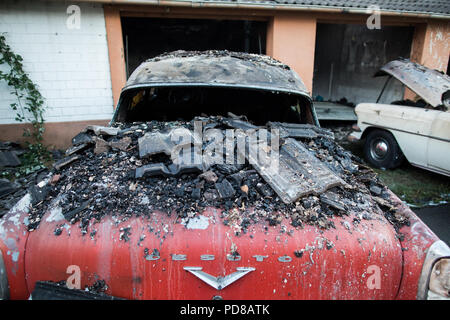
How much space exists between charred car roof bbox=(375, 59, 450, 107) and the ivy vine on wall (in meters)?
6.79

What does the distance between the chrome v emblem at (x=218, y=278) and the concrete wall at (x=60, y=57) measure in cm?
632

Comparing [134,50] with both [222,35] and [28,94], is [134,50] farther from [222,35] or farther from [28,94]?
[28,94]

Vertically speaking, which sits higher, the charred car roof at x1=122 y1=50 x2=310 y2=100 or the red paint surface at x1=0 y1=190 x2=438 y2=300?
the charred car roof at x1=122 y1=50 x2=310 y2=100

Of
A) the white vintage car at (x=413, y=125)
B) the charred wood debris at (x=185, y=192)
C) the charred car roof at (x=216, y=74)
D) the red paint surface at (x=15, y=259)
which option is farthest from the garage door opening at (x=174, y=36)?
the red paint surface at (x=15, y=259)

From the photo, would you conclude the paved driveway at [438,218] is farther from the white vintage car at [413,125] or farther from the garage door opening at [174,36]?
the garage door opening at [174,36]

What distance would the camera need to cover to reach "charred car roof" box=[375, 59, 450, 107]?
15.7ft

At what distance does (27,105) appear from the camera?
6.71 m

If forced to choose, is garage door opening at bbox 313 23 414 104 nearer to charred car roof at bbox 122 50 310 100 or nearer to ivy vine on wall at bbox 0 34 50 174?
charred car roof at bbox 122 50 310 100

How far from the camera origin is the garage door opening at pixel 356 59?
9893mm

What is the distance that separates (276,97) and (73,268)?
3.24 metres

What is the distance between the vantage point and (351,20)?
8.09m
